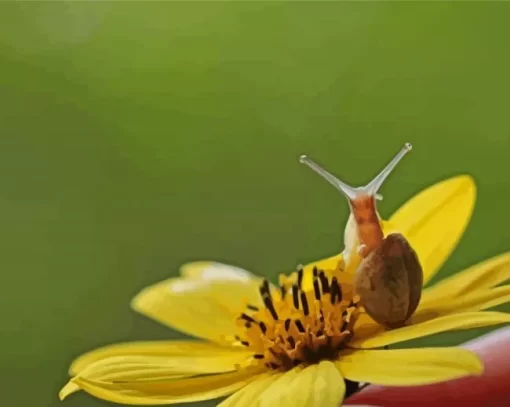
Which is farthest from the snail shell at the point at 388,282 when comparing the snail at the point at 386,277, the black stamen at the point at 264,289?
the black stamen at the point at 264,289

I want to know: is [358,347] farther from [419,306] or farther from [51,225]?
[51,225]

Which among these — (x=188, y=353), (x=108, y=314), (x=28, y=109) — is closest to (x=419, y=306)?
(x=188, y=353)

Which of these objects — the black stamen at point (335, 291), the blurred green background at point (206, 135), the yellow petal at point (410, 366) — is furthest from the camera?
the blurred green background at point (206, 135)

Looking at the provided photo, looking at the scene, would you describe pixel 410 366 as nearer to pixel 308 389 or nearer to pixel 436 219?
pixel 308 389

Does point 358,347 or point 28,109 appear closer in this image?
point 358,347

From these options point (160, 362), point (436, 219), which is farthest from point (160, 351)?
point (436, 219)

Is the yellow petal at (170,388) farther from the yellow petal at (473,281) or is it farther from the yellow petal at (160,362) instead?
the yellow petal at (473,281)
